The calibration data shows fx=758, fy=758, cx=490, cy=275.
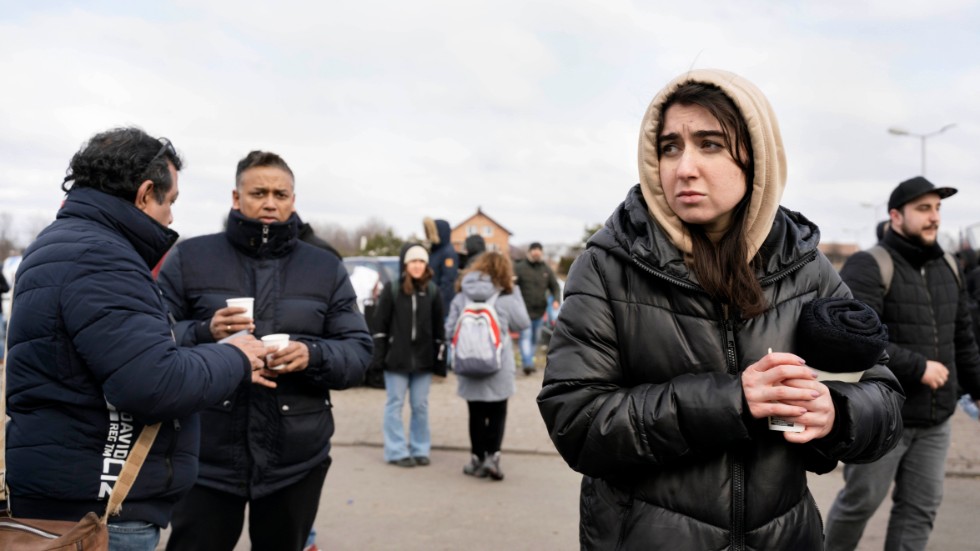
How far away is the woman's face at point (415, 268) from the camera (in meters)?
7.18

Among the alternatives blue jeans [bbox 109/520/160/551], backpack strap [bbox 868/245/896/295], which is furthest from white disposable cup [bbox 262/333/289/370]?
backpack strap [bbox 868/245/896/295]

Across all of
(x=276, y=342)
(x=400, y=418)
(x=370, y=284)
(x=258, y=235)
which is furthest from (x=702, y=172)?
(x=370, y=284)

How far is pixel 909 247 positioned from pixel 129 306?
3.91 m

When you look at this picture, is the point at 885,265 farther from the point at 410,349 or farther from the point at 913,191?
the point at 410,349

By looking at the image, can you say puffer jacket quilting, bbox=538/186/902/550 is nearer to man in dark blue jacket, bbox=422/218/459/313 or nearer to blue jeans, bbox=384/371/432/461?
blue jeans, bbox=384/371/432/461

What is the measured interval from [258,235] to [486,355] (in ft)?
11.0

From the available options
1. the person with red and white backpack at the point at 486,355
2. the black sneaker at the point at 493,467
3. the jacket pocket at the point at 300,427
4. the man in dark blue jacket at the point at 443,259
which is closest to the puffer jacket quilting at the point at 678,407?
the jacket pocket at the point at 300,427

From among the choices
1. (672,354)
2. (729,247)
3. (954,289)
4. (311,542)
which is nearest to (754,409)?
(672,354)

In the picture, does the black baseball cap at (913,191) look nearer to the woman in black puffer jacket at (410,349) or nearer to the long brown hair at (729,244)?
the long brown hair at (729,244)

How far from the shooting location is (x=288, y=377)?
11.1ft

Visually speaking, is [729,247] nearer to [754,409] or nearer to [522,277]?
[754,409]

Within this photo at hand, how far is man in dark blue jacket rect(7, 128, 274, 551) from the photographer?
7.74 feet

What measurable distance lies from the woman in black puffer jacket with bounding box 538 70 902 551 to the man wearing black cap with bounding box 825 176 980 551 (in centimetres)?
223

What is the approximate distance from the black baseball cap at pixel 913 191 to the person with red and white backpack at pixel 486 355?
3318 millimetres
